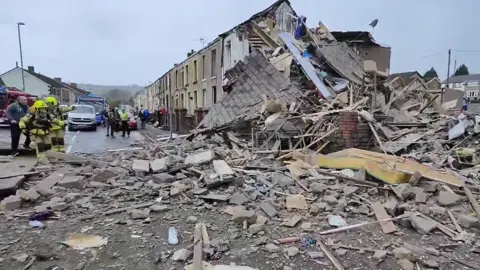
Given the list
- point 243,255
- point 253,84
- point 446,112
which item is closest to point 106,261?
point 243,255

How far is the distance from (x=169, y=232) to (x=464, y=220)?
12.4 feet

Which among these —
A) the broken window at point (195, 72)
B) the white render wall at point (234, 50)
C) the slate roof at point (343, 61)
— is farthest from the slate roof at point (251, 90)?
the broken window at point (195, 72)

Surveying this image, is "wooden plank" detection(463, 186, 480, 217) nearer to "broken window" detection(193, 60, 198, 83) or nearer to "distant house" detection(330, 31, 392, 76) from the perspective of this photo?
"distant house" detection(330, 31, 392, 76)

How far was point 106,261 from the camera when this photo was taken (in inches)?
142

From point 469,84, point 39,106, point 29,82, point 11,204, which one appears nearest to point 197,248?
point 11,204

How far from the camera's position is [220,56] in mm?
20016

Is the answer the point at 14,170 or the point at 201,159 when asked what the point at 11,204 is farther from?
the point at 201,159

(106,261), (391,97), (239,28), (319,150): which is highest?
(239,28)

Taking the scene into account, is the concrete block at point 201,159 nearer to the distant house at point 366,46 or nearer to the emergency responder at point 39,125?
the emergency responder at point 39,125

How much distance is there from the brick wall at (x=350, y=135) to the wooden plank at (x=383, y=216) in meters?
3.37

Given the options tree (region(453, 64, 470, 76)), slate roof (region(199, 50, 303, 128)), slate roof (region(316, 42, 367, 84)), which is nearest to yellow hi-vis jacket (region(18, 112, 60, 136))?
slate roof (region(199, 50, 303, 128))

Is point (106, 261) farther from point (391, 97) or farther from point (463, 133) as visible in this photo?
point (391, 97)

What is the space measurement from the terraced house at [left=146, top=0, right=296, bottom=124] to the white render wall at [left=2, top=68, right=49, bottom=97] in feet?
118

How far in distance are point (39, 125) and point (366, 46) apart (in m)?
16.9
